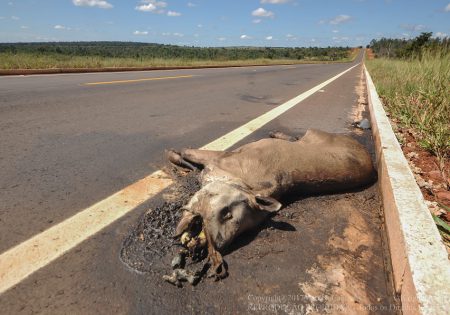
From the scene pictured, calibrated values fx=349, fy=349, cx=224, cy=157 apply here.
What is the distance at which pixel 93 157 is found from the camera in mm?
3832

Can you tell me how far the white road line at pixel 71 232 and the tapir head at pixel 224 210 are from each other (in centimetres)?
66

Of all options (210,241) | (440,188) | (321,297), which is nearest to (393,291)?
(321,297)

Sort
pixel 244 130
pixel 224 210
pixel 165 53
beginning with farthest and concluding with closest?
pixel 165 53, pixel 244 130, pixel 224 210

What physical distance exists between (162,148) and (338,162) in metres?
2.09

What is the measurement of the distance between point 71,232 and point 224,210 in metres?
1.06

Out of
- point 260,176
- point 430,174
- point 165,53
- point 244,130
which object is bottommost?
point 430,174

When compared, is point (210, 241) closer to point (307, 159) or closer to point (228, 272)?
point (228, 272)

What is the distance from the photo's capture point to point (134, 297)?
1.88 m

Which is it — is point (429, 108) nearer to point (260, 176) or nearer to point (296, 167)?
point (296, 167)

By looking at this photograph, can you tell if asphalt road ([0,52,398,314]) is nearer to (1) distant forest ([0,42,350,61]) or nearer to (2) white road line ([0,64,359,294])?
(2) white road line ([0,64,359,294])

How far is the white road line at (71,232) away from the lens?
2.00m

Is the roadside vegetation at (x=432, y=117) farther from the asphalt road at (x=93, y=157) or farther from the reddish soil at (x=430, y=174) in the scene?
the asphalt road at (x=93, y=157)

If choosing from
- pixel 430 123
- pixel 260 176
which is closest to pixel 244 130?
pixel 260 176

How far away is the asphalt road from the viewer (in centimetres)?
189
